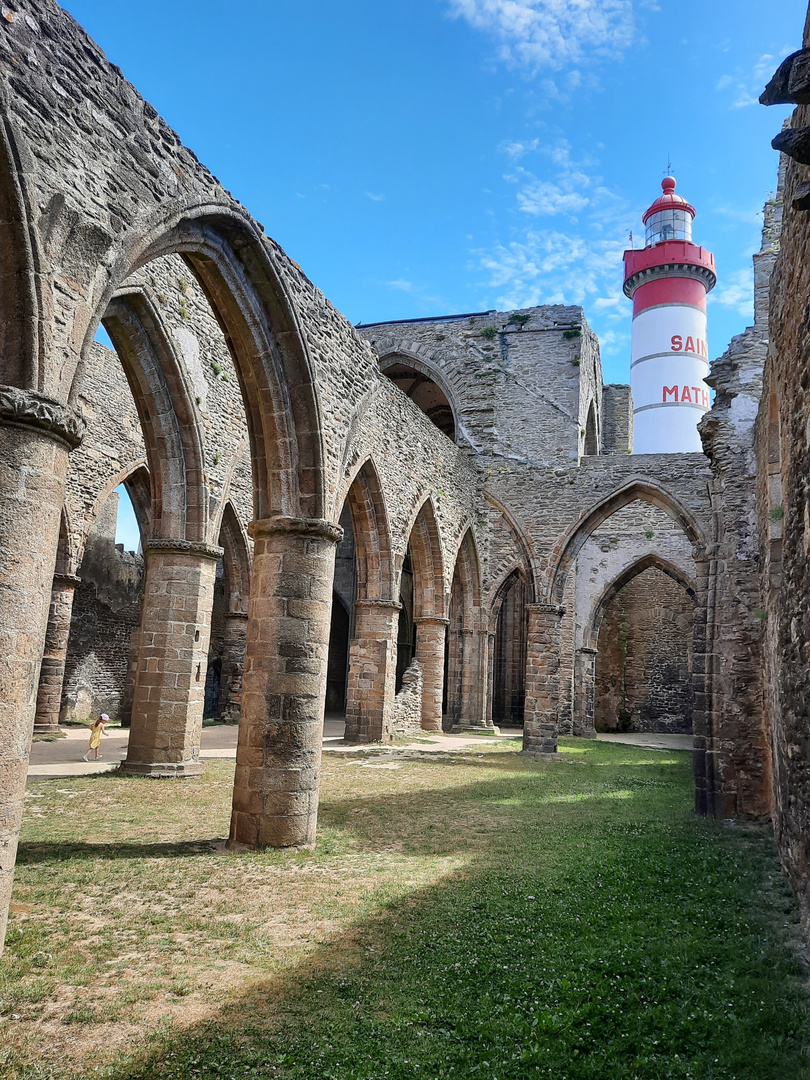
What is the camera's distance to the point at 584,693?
19.0 metres

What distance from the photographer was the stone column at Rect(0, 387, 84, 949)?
3.49 m

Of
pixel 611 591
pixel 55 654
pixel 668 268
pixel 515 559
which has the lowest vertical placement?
pixel 55 654

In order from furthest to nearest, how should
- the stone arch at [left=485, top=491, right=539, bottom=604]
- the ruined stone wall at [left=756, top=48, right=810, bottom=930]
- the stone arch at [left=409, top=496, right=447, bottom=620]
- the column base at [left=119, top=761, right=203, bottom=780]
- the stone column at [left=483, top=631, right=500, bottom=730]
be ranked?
the stone column at [left=483, top=631, right=500, bottom=730] → the stone arch at [left=485, top=491, right=539, bottom=604] → the stone arch at [left=409, top=496, right=447, bottom=620] → the column base at [left=119, top=761, right=203, bottom=780] → the ruined stone wall at [left=756, top=48, right=810, bottom=930]

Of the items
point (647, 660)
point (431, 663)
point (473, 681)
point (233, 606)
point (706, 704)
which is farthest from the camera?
point (647, 660)

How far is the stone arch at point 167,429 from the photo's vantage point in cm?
848

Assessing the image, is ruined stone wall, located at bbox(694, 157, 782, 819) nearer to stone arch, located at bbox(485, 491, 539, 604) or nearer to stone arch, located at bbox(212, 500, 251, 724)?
stone arch, located at bbox(485, 491, 539, 604)

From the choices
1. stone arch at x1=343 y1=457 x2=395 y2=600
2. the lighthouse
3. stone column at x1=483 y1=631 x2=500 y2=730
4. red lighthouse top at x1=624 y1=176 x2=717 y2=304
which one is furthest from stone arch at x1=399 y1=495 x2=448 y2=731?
red lighthouse top at x1=624 y1=176 x2=717 y2=304

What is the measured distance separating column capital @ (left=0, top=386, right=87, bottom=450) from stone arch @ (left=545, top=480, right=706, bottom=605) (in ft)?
39.7

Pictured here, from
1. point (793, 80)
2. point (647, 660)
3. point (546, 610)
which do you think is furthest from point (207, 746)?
point (647, 660)

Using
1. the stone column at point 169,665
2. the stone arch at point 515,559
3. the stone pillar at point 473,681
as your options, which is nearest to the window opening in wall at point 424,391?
the stone arch at point 515,559

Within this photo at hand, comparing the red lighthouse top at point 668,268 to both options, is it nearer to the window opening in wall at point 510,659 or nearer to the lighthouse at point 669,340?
the lighthouse at point 669,340

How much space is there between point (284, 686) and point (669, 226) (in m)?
34.4

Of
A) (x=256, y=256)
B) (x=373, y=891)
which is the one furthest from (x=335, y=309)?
(x=373, y=891)

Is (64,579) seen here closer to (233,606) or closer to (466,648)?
(233,606)
